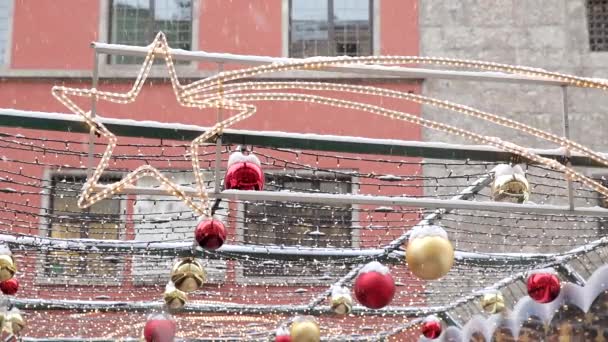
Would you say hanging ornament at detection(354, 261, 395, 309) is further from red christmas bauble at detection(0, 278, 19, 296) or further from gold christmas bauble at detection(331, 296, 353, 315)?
red christmas bauble at detection(0, 278, 19, 296)

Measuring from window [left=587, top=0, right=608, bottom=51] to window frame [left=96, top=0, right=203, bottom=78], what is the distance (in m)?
5.84

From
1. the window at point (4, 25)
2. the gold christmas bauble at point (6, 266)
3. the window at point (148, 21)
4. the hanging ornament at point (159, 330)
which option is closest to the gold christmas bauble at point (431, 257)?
the gold christmas bauble at point (6, 266)

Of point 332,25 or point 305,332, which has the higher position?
point 332,25

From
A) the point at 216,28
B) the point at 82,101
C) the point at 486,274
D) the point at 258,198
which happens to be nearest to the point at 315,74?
the point at 216,28

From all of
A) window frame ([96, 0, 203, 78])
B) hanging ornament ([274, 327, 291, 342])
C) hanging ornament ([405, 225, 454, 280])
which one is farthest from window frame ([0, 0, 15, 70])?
hanging ornament ([405, 225, 454, 280])

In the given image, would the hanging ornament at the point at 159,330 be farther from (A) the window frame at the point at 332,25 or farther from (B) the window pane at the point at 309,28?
(B) the window pane at the point at 309,28

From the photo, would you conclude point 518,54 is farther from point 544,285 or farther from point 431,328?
point 544,285

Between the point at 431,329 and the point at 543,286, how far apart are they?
8.19ft

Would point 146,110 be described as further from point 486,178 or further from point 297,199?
point 297,199

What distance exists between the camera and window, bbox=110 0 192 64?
14.6m

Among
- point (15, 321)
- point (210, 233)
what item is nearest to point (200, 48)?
point (15, 321)

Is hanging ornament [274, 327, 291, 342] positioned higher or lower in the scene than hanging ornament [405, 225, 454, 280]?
lower

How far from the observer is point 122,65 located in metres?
14.2

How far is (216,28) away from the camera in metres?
14.5
